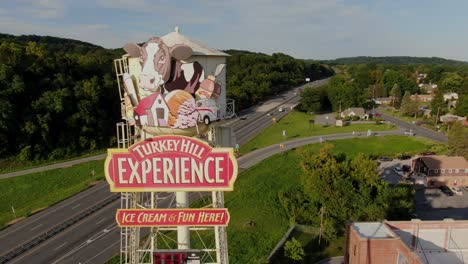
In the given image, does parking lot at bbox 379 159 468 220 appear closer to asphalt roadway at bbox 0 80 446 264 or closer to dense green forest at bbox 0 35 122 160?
asphalt roadway at bbox 0 80 446 264

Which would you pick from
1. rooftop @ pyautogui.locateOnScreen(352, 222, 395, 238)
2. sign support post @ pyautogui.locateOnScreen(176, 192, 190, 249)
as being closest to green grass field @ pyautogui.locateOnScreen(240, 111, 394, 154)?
rooftop @ pyautogui.locateOnScreen(352, 222, 395, 238)

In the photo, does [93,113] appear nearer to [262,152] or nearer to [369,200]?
[262,152]

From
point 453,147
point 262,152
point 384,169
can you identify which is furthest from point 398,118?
point 262,152

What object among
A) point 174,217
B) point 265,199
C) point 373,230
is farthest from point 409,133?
point 174,217

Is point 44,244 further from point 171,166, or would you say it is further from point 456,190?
Answer: point 456,190

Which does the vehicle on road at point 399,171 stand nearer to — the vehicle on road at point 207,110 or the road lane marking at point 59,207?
the road lane marking at point 59,207

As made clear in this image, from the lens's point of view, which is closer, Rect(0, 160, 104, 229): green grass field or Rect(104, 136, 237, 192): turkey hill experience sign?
Rect(104, 136, 237, 192): turkey hill experience sign
